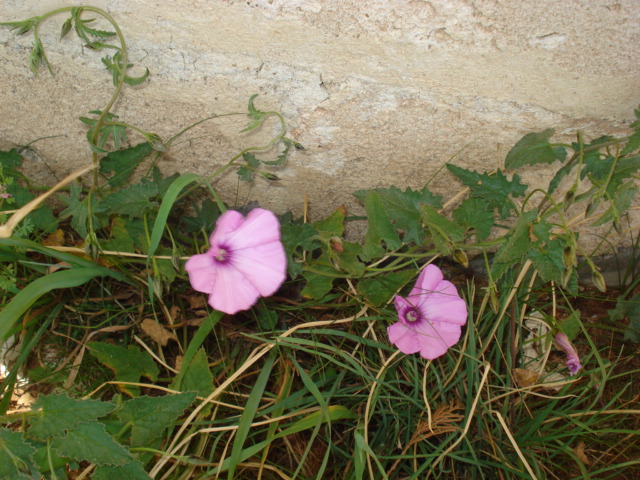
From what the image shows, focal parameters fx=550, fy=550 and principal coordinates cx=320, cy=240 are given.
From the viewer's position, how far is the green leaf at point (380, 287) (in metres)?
1.21

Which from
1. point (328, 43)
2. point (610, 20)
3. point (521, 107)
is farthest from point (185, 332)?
point (610, 20)

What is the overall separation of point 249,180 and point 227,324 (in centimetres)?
36

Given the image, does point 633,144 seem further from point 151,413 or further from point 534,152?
point 151,413

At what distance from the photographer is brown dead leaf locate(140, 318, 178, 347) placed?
4.16 feet

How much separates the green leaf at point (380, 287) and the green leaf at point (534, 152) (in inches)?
13.0

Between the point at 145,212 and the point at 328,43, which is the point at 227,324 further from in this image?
the point at 328,43

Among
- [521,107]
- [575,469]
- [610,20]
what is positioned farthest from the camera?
[575,469]

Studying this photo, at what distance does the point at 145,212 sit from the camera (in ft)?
3.89

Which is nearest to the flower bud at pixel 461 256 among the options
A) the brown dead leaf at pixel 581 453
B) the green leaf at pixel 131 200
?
the brown dead leaf at pixel 581 453

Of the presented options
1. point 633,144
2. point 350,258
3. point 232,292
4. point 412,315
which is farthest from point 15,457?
point 633,144

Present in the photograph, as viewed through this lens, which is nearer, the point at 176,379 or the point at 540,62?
the point at 540,62

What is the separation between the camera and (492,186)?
1.15 metres

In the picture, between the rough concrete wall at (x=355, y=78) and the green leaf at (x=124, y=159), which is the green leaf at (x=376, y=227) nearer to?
the rough concrete wall at (x=355, y=78)

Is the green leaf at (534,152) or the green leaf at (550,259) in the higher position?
the green leaf at (534,152)
